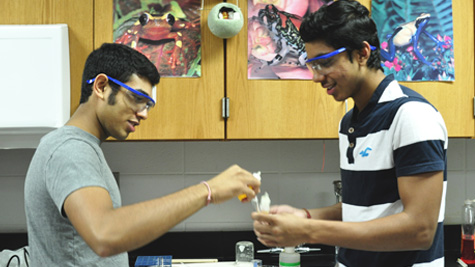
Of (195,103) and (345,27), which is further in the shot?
(195,103)

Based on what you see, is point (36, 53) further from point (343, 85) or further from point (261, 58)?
point (343, 85)

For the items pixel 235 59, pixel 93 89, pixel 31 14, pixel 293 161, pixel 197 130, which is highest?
pixel 31 14

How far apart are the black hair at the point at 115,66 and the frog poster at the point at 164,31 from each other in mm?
745

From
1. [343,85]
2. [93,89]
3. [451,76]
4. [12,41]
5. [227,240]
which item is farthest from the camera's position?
[227,240]

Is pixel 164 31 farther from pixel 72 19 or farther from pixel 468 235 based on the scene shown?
pixel 468 235

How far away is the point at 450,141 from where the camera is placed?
8.60 feet

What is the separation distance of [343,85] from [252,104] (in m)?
0.73

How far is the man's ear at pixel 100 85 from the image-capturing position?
4.20 feet

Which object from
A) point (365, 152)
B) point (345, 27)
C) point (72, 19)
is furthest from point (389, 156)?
point (72, 19)

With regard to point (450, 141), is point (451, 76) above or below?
above

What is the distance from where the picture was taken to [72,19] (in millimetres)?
2098

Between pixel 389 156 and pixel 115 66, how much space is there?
0.78 metres

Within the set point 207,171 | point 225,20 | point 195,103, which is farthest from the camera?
point 207,171

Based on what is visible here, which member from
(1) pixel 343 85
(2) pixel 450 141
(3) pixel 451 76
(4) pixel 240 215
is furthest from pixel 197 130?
(2) pixel 450 141
